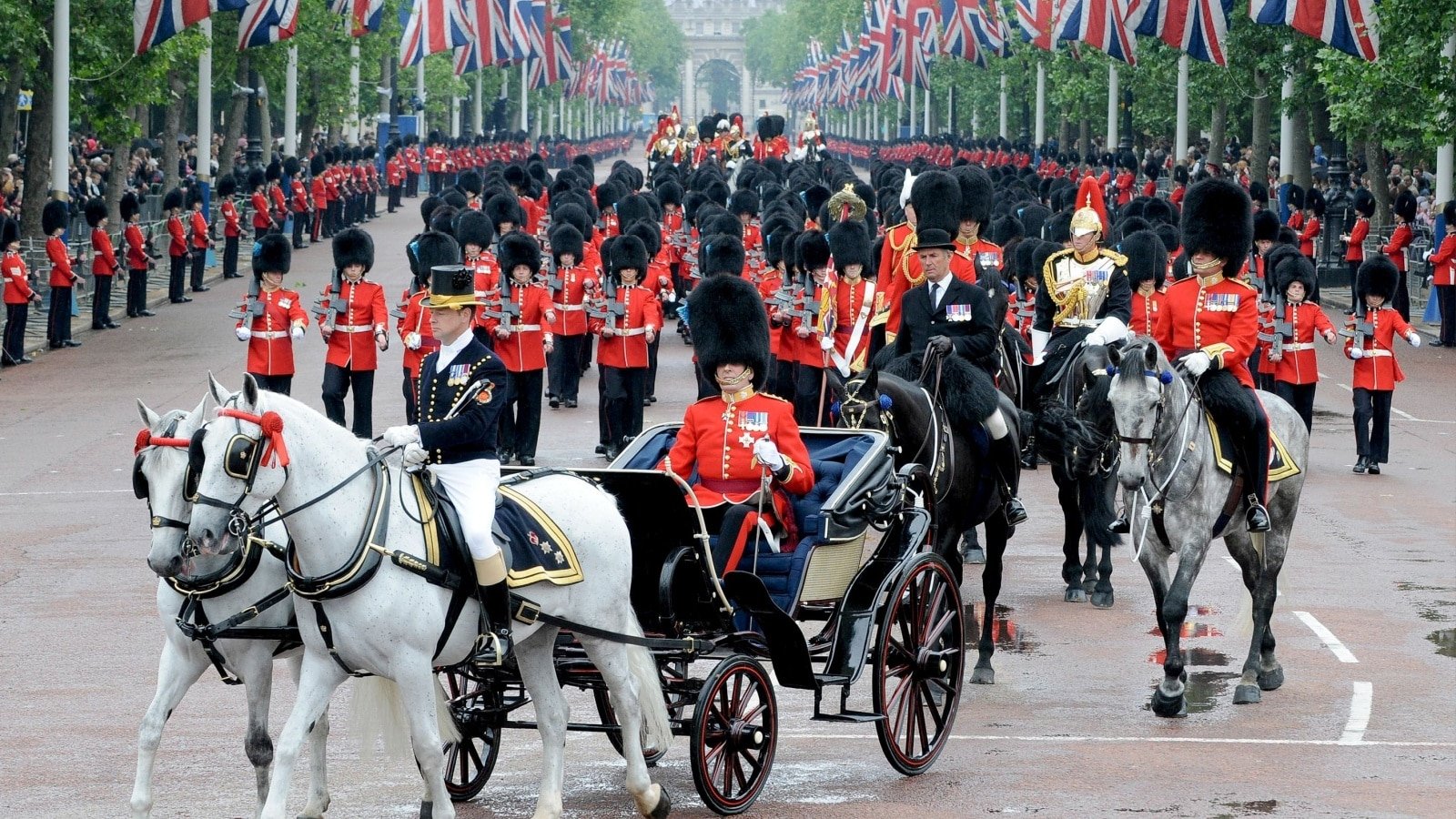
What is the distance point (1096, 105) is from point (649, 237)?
104 feet

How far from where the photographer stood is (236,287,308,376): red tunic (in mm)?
15633

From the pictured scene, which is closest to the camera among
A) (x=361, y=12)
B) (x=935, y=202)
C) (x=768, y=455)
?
(x=768, y=455)

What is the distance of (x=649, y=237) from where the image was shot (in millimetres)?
20906

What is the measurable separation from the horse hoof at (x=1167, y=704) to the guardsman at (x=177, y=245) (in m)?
20.2

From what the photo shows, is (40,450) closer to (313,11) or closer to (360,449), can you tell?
(360,449)

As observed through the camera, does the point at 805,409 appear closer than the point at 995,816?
No

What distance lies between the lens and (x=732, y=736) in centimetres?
711

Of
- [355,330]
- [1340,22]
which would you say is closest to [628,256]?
[355,330]

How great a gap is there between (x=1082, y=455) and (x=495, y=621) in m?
3.11

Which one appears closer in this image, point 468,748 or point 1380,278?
point 468,748

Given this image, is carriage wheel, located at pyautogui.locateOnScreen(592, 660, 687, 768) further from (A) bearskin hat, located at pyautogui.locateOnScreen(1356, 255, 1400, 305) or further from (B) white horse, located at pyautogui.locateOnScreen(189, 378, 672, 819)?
(A) bearskin hat, located at pyautogui.locateOnScreen(1356, 255, 1400, 305)

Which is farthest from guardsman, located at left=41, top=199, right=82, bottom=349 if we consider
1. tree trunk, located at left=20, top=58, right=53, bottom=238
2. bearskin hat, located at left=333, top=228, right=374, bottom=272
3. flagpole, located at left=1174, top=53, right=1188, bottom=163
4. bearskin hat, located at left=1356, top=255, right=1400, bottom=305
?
flagpole, located at left=1174, top=53, right=1188, bottom=163

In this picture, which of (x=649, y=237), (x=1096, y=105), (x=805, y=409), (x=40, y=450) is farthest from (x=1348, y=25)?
(x=1096, y=105)

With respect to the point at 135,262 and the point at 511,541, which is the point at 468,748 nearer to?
the point at 511,541
